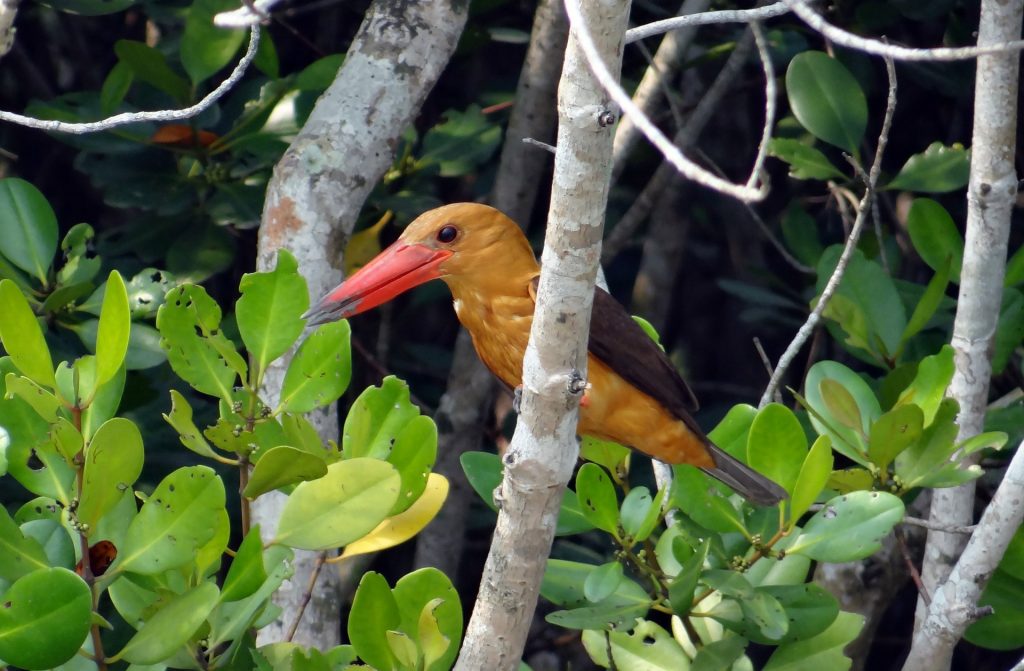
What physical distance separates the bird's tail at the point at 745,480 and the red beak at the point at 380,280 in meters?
0.76

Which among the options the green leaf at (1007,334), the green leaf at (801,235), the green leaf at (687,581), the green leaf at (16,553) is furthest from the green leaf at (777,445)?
the green leaf at (801,235)

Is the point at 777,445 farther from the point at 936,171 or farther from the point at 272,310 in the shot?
the point at 936,171

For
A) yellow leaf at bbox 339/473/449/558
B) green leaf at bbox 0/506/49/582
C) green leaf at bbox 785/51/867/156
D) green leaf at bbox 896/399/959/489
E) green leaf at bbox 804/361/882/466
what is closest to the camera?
green leaf at bbox 0/506/49/582

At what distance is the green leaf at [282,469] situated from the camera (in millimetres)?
1839

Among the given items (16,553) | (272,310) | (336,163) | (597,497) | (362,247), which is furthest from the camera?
(362,247)

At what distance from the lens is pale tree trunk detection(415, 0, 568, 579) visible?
3.63 m

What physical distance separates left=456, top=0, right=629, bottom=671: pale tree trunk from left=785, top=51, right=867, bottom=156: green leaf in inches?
54.6

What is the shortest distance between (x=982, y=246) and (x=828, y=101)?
66 centimetres

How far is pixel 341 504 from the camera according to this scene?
1.94 m

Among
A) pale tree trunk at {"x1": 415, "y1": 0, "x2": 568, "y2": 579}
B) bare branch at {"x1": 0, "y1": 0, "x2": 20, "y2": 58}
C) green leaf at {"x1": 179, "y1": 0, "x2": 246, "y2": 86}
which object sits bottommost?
pale tree trunk at {"x1": 415, "y1": 0, "x2": 568, "y2": 579}

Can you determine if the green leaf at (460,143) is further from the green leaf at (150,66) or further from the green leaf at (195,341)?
the green leaf at (195,341)

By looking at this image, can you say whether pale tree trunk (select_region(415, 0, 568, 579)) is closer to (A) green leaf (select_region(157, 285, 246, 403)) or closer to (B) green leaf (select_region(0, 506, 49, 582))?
(A) green leaf (select_region(157, 285, 246, 403))

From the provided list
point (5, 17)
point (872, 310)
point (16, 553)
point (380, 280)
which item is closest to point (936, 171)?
point (872, 310)

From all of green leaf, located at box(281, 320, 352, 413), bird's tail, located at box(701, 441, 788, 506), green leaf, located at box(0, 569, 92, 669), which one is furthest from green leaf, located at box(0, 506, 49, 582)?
bird's tail, located at box(701, 441, 788, 506)
